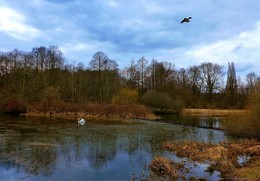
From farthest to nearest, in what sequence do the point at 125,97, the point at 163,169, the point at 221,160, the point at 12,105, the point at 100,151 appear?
the point at 125,97 < the point at 12,105 < the point at 100,151 < the point at 221,160 < the point at 163,169

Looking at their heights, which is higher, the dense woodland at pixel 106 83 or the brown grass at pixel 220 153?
the dense woodland at pixel 106 83

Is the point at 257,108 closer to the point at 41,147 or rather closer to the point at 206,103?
the point at 41,147

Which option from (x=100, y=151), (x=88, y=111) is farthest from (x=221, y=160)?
(x=88, y=111)

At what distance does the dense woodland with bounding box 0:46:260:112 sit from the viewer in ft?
189

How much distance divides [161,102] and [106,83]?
498 inches

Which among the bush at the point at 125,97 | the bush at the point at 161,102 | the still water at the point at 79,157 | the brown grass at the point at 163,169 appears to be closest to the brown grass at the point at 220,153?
the still water at the point at 79,157

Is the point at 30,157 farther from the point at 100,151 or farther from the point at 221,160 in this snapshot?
the point at 221,160

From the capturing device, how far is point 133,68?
7925 centimetres

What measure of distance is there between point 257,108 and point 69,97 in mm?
45535

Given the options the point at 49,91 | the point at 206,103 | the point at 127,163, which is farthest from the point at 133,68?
the point at 127,163

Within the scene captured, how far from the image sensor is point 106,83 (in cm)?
6569

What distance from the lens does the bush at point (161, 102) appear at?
63812 mm

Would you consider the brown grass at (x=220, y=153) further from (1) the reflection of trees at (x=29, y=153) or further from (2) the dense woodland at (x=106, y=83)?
(2) the dense woodland at (x=106, y=83)

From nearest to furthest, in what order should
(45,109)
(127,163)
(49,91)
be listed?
(127,163) < (45,109) < (49,91)
